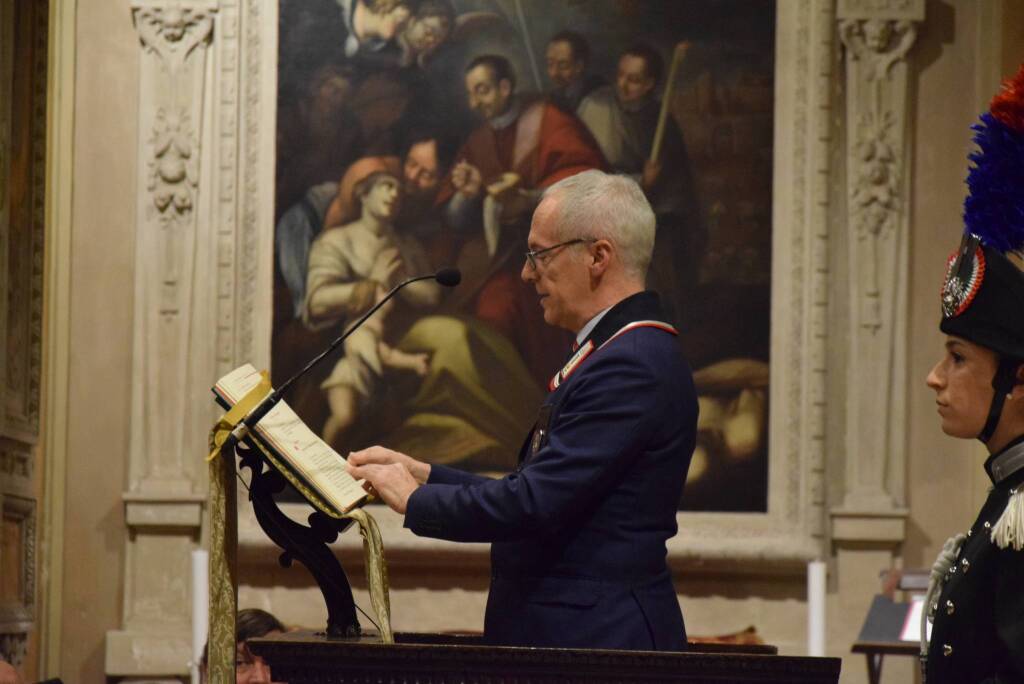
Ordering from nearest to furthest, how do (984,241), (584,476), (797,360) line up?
1. (984,241)
2. (584,476)
3. (797,360)

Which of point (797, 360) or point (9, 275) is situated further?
point (797, 360)

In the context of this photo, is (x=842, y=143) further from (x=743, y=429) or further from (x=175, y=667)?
(x=175, y=667)

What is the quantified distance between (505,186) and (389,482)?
4.34 metres

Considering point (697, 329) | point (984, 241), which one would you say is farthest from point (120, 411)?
point (984, 241)

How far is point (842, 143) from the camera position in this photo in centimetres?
758

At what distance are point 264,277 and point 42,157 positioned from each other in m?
1.13

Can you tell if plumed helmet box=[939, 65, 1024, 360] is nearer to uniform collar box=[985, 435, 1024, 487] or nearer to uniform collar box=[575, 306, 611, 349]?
uniform collar box=[985, 435, 1024, 487]

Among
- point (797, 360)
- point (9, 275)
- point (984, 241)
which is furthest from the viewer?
point (797, 360)

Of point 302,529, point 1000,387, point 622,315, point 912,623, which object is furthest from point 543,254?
point 912,623

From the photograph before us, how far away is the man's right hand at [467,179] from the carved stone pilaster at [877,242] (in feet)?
5.70

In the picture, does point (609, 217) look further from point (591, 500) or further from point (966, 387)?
point (966, 387)

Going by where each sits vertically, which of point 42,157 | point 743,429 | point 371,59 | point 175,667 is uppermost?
point 371,59

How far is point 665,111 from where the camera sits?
7.59 metres

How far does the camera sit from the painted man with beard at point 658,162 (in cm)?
755
